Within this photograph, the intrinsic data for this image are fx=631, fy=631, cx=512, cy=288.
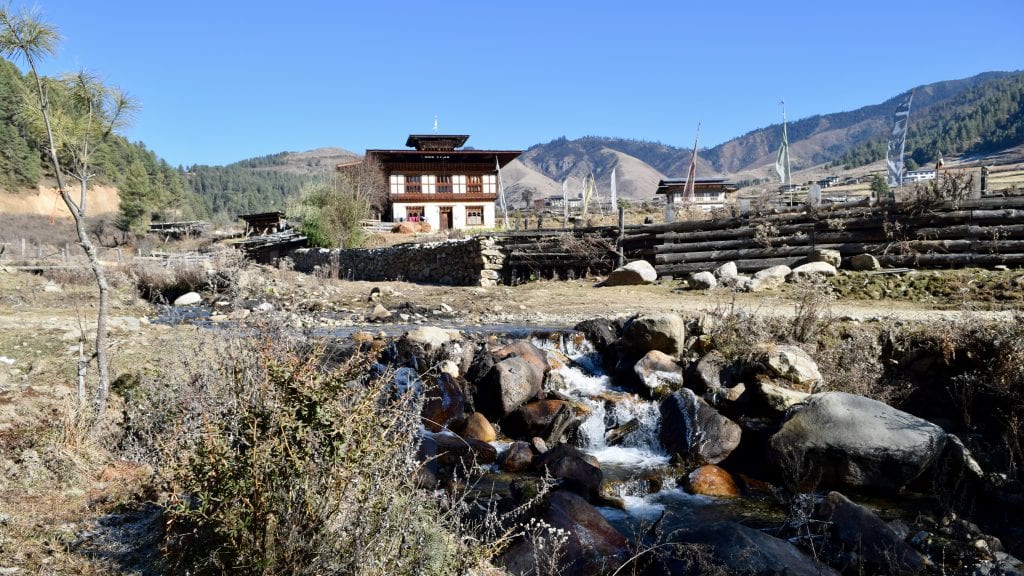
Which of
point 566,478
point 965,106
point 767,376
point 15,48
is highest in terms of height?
point 965,106

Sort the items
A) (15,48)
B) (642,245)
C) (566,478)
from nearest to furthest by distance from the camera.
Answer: (15,48) < (566,478) < (642,245)

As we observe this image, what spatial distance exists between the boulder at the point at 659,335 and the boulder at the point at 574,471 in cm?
287

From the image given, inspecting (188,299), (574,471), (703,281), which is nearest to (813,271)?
(703,281)

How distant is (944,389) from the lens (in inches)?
311

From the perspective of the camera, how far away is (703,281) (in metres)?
14.6

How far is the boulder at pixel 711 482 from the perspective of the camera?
6.55 meters

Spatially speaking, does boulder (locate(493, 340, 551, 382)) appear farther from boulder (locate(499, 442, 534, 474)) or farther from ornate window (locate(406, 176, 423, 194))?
ornate window (locate(406, 176, 423, 194))

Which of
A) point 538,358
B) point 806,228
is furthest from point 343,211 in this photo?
point 538,358

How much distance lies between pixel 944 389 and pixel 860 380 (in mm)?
933

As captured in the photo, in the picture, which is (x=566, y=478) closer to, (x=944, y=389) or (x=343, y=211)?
(x=944, y=389)

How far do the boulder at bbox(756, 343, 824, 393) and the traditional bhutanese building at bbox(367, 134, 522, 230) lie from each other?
121 ft

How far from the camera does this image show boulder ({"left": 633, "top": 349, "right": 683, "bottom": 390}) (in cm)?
866

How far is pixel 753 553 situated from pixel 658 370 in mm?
4510

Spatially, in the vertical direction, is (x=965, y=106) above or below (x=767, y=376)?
above
